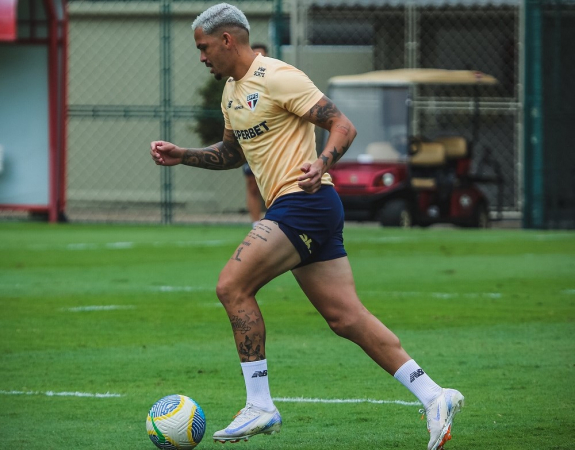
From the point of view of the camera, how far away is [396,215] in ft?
63.9

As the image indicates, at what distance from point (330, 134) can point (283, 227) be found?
494 millimetres

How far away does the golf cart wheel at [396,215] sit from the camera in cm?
1947

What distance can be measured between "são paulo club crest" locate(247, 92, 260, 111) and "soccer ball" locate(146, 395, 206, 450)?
1434 millimetres

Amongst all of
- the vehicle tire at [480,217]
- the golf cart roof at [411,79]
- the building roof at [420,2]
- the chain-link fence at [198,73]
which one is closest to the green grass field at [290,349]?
the vehicle tire at [480,217]

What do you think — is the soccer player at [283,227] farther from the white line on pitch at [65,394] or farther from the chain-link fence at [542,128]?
the chain-link fence at [542,128]

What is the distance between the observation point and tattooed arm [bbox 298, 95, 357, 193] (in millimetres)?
5504

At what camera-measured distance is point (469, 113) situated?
A: 24.0 metres

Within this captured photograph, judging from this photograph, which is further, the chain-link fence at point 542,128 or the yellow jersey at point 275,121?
the chain-link fence at point 542,128

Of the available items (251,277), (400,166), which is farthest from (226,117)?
(400,166)

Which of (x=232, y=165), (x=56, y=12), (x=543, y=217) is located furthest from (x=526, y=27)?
(x=232, y=165)

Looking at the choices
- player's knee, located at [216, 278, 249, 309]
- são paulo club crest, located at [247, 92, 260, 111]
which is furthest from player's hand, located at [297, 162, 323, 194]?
player's knee, located at [216, 278, 249, 309]

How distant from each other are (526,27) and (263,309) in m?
10.7

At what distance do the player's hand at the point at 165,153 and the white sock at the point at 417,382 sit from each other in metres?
1.58

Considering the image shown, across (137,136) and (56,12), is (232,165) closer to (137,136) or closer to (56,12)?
(56,12)
